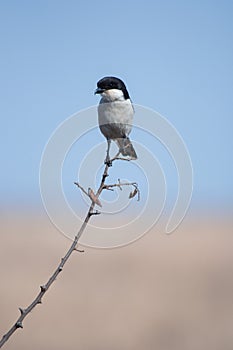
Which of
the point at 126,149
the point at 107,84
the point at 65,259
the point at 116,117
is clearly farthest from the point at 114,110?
the point at 65,259

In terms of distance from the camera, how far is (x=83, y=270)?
78.5ft

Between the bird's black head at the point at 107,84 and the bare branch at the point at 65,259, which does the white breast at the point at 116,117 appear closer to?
the bird's black head at the point at 107,84

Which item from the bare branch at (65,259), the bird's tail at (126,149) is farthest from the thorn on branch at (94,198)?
the bird's tail at (126,149)

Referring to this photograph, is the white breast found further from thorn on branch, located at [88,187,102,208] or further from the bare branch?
thorn on branch, located at [88,187,102,208]

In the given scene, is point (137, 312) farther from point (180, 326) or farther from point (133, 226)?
point (133, 226)

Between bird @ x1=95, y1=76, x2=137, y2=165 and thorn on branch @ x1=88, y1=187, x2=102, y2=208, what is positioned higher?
bird @ x1=95, y1=76, x2=137, y2=165

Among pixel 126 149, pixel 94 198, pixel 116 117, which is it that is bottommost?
pixel 94 198

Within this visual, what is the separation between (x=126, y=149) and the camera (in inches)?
169

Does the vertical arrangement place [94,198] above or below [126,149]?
below

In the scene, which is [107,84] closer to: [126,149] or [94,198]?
[126,149]

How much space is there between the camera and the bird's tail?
4009 mm

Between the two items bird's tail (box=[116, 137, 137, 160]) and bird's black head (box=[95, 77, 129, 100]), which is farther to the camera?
bird's black head (box=[95, 77, 129, 100])

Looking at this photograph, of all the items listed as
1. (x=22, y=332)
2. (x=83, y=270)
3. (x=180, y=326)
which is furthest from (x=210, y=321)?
(x=83, y=270)

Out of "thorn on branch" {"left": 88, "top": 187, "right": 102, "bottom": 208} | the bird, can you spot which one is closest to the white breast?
the bird
